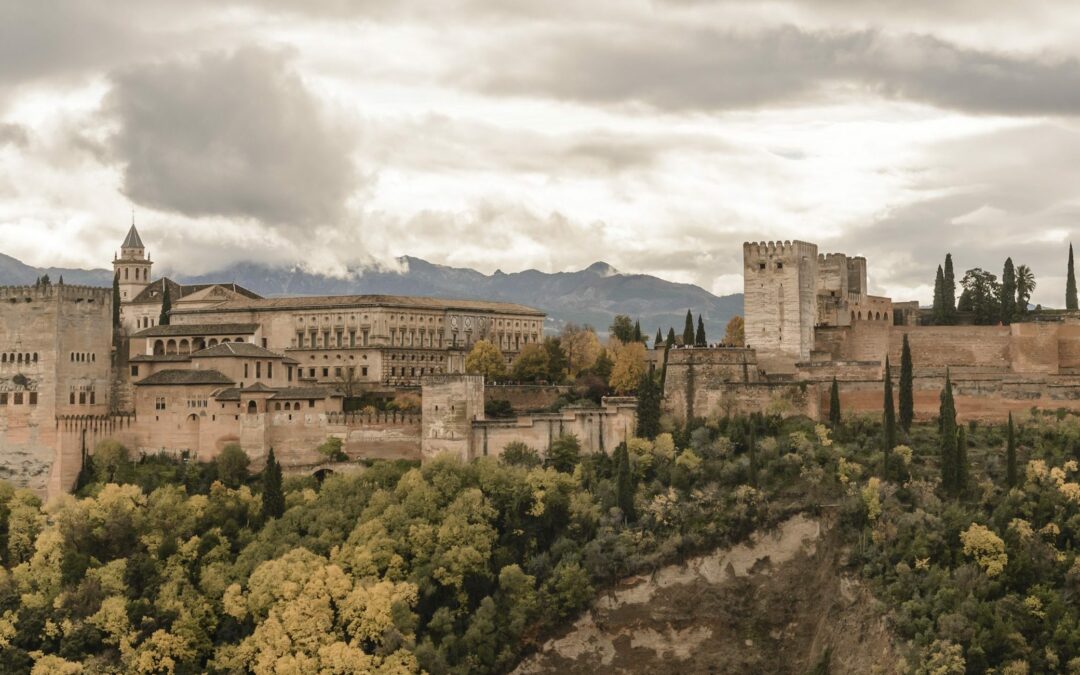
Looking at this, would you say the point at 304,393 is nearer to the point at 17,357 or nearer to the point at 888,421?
the point at 17,357

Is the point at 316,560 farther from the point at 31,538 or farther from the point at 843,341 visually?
the point at 843,341

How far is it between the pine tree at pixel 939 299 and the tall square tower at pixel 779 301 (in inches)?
428

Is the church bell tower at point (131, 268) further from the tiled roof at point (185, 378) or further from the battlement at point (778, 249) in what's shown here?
the battlement at point (778, 249)

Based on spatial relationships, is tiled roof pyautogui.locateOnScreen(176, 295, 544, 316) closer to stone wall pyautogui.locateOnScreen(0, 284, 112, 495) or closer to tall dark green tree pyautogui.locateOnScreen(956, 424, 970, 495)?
stone wall pyautogui.locateOnScreen(0, 284, 112, 495)

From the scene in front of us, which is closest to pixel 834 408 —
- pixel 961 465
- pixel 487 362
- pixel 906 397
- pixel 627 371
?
pixel 906 397

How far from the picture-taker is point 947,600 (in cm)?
4581

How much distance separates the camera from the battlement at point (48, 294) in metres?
61.6

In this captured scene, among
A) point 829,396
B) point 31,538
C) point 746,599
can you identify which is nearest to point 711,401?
point 829,396

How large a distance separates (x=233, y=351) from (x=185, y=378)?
2546mm

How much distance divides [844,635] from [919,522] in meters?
4.05

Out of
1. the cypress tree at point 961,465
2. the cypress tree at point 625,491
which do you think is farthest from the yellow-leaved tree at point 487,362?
the cypress tree at point 961,465

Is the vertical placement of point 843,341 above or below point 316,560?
above

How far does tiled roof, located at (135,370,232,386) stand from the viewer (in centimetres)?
6225

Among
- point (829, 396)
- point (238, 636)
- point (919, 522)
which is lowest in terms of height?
point (238, 636)
